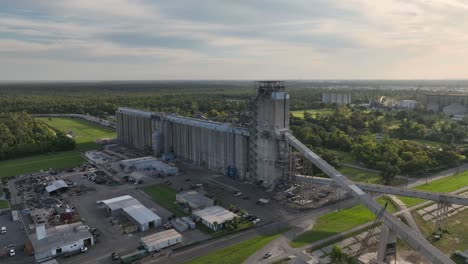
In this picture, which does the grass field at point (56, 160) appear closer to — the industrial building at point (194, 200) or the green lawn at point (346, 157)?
the industrial building at point (194, 200)

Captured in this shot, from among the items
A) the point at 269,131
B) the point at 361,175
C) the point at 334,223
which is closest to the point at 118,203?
the point at 269,131

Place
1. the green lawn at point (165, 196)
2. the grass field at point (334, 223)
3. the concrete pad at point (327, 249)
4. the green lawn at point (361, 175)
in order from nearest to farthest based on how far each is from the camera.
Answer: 1. the concrete pad at point (327, 249)
2. the grass field at point (334, 223)
3. the green lawn at point (165, 196)
4. the green lawn at point (361, 175)

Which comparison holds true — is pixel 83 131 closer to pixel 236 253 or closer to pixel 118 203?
pixel 118 203

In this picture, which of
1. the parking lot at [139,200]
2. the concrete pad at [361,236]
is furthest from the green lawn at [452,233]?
the parking lot at [139,200]

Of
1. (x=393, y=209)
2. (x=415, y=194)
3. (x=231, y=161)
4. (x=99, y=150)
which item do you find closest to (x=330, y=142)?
(x=231, y=161)

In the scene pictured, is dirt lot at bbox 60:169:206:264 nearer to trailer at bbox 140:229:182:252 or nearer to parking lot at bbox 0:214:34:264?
trailer at bbox 140:229:182:252

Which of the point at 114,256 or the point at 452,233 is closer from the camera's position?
the point at 114,256

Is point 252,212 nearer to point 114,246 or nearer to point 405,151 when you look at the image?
point 114,246
